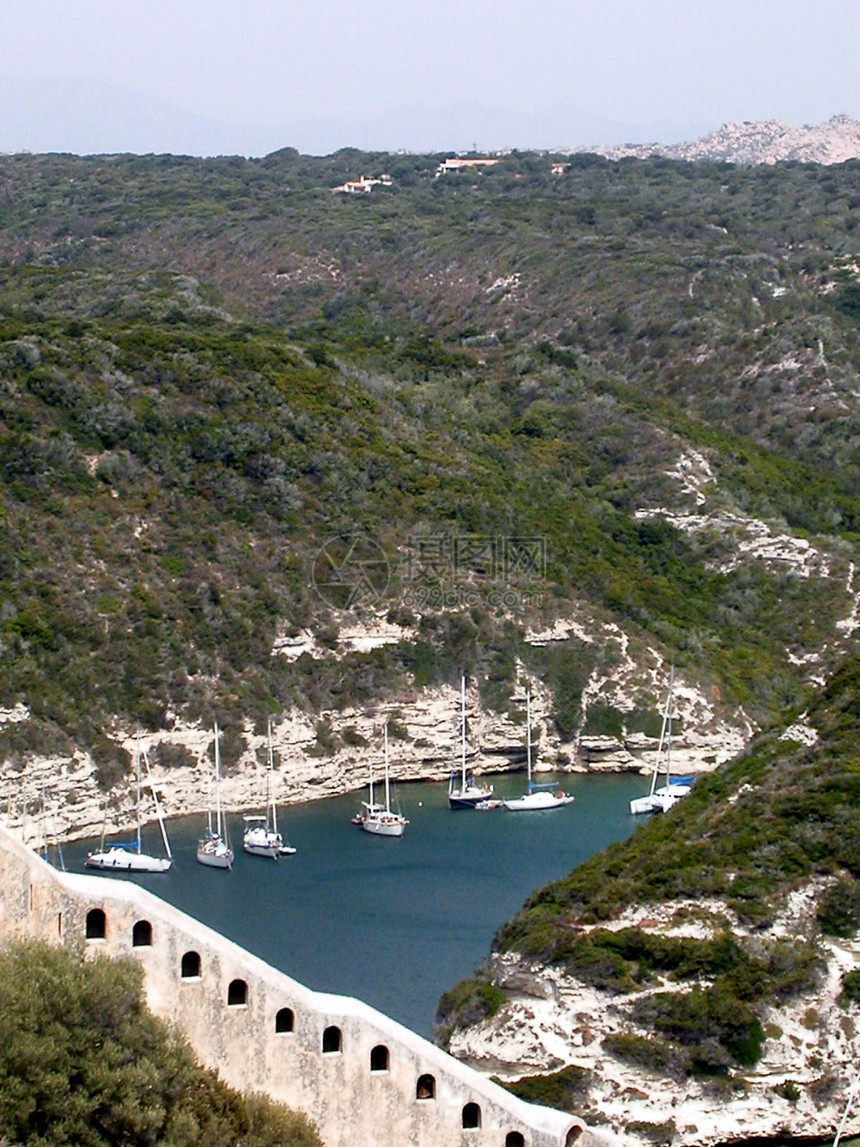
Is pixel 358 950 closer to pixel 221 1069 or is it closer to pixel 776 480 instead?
pixel 221 1069

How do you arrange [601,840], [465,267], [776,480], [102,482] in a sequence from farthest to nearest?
1. [465,267]
2. [776,480]
3. [102,482]
4. [601,840]

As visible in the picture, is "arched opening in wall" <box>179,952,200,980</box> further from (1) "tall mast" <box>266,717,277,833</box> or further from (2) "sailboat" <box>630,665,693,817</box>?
(1) "tall mast" <box>266,717,277,833</box>

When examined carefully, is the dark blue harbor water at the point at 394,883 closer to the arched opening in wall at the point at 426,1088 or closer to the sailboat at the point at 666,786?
the sailboat at the point at 666,786

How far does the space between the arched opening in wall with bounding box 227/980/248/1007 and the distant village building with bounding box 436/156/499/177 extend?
15586 cm

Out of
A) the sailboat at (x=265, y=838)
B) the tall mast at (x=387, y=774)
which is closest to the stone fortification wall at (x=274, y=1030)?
the sailboat at (x=265, y=838)

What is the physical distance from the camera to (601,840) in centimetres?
6650

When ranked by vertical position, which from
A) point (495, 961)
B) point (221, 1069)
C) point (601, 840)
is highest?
point (221, 1069)

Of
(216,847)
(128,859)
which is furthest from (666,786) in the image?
(128,859)

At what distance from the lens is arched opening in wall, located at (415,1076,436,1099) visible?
2716 centimetres

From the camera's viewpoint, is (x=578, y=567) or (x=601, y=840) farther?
(x=578, y=567)

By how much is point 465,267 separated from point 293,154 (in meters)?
65.4

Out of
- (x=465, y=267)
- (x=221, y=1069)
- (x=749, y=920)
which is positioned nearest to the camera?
(x=221, y=1069)

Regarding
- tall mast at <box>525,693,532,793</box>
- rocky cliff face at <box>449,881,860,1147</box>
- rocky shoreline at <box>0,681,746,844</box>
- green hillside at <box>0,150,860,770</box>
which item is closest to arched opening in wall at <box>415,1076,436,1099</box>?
rocky cliff face at <box>449,881,860,1147</box>

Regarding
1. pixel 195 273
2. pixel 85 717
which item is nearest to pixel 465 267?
pixel 195 273
